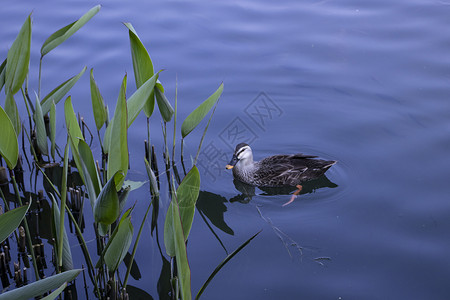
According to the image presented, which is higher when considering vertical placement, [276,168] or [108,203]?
[108,203]

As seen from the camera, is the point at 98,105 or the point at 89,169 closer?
the point at 89,169

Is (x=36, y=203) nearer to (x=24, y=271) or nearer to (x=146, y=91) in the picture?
(x=24, y=271)

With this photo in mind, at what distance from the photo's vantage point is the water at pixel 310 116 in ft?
13.6

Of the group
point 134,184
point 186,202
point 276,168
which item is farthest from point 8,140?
point 276,168

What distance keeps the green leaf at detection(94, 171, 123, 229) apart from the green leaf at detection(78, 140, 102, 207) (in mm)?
165

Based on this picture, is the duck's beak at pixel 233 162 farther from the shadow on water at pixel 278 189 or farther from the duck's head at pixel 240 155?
the shadow on water at pixel 278 189

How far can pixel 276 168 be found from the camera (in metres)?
5.32

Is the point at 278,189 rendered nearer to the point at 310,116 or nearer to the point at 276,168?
the point at 276,168

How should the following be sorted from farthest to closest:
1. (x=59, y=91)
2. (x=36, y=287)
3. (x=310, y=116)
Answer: (x=310, y=116) → (x=59, y=91) → (x=36, y=287)

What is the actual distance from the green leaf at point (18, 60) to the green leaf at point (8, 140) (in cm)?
65

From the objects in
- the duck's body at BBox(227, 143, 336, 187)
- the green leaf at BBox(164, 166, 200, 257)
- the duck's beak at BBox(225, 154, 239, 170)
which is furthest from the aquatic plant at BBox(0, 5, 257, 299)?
the duck's body at BBox(227, 143, 336, 187)

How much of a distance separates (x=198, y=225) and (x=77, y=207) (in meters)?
1.00

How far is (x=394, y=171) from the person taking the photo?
5.18 meters

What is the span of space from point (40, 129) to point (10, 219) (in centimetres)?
173
